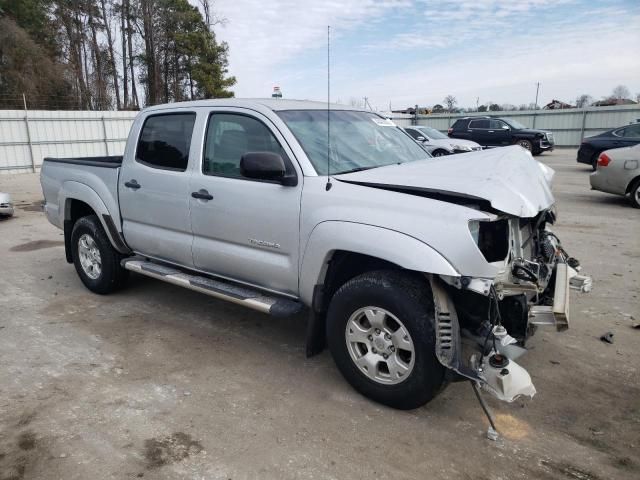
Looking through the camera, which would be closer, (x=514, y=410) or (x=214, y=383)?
(x=514, y=410)

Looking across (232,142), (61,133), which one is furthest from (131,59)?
(232,142)

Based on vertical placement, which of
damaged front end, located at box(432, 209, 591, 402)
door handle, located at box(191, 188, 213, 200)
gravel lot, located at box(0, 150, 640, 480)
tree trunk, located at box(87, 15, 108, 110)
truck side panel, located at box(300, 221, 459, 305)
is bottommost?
gravel lot, located at box(0, 150, 640, 480)

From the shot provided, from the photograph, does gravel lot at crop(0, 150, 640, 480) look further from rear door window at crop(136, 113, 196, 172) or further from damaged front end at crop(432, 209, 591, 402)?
rear door window at crop(136, 113, 196, 172)

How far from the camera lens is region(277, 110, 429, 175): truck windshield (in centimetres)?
379

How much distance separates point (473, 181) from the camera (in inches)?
122

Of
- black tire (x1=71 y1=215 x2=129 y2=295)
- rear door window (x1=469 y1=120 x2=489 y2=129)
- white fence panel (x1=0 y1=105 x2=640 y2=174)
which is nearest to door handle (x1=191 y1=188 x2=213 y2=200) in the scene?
black tire (x1=71 y1=215 x2=129 y2=295)

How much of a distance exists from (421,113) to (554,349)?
111ft

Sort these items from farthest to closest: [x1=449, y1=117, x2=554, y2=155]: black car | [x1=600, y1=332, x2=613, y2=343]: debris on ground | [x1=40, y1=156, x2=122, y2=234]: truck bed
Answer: [x1=449, y1=117, x2=554, y2=155]: black car, [x1=40, y1=156, x2=122, y2=234]: truck bed, [x1=600, y1=332, x2=613, y2=343]: debris on ground

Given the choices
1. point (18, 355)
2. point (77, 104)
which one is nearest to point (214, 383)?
point (18, 355)

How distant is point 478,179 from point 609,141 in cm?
1431

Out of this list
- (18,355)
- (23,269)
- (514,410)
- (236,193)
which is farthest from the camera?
(23,269)

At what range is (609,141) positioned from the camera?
593 inches

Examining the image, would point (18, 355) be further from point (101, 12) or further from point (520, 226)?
point (101, 12)

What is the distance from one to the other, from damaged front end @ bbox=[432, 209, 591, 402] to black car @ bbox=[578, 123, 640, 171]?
1277 cm
